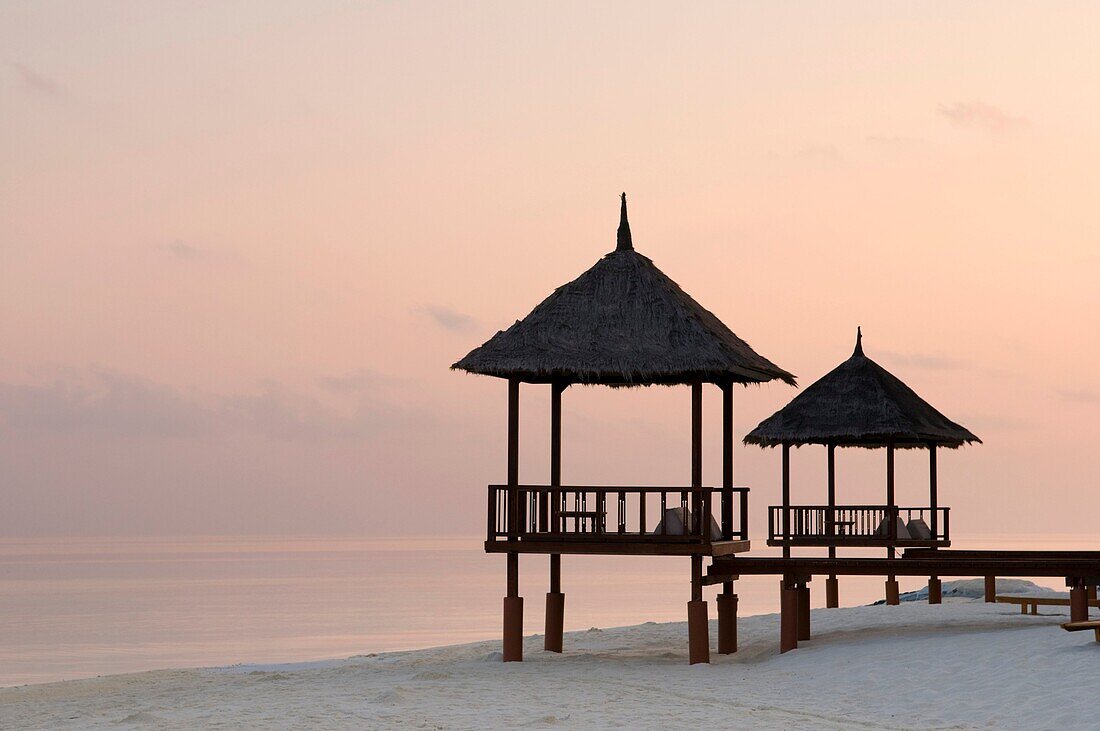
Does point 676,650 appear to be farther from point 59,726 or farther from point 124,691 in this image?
point 59,726

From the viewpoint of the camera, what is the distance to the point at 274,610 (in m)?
52.4

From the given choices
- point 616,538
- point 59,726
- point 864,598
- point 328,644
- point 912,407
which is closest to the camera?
point 59,726

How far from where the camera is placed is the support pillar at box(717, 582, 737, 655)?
800 inches

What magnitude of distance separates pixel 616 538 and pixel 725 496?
208 cm

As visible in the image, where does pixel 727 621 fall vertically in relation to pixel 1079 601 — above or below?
below

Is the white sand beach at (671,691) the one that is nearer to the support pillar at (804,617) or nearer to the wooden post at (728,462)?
the support pillar at (804,617)

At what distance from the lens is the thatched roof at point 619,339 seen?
19.0 m

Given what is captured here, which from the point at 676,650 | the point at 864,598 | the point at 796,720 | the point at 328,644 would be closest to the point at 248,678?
the point at 676,650

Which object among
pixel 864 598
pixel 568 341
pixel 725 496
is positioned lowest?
pixel 864 598

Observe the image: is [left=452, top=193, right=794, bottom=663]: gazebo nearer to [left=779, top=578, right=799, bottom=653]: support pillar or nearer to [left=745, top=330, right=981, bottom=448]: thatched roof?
[left=779, top=578, right=799, bottom=653]: support pillar

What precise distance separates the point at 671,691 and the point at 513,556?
12.0ft

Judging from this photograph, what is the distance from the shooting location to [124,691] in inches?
773

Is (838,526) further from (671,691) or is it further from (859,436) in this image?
(671,691)

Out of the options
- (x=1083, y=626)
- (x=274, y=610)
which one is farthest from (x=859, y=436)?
(x=274, y=610)
